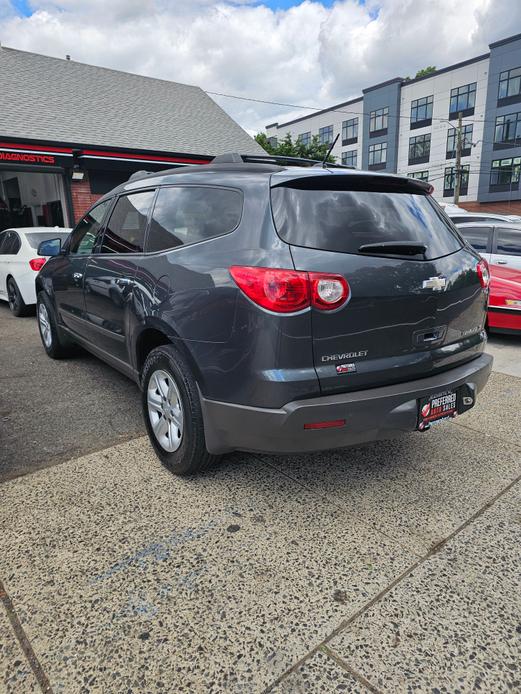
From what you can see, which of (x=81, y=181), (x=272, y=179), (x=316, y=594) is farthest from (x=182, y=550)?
(x=81, y=181)

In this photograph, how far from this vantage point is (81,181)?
46.0ft

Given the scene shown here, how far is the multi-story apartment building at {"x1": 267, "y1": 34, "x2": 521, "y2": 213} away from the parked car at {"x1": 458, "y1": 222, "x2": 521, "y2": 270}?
37.4 m

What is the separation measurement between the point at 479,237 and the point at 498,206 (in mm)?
38711

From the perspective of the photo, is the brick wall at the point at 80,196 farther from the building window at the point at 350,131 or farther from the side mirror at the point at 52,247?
the building window at the point at 350,131

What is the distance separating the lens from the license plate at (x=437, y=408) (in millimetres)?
2557

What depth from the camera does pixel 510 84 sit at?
126 ft

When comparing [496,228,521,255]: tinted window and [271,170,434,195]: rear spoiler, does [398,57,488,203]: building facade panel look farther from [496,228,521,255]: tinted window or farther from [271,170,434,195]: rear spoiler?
[271,170,434,195]: rear spoiler

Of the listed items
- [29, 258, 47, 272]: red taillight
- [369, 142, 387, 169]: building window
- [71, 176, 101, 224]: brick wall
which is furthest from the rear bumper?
[369, 142, 387, 169]: building window

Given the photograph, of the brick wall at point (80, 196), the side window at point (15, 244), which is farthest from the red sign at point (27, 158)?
the side window at point (15, 244)

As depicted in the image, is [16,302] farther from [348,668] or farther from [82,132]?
[82,132]

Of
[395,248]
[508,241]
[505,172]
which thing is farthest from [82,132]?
[505,172]

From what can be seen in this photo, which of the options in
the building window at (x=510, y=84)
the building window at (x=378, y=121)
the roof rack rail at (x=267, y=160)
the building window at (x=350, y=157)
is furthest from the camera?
the building window at (x=350, y=157)

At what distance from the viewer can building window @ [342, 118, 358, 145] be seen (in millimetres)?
51438

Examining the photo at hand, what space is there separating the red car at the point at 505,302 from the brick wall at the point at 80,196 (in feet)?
38.0
